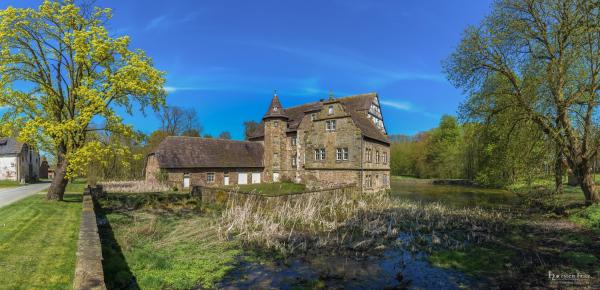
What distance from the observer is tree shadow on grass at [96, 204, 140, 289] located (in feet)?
26.1

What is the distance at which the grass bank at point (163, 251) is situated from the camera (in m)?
8.45

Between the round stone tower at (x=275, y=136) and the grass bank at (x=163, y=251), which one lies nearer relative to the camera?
the grass bank at (x=163, y=251)

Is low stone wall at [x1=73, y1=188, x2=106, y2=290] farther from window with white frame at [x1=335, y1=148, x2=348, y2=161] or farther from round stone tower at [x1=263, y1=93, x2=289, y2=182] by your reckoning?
round stone tower at [x1=263, y1=93, x2=289, y2=182]

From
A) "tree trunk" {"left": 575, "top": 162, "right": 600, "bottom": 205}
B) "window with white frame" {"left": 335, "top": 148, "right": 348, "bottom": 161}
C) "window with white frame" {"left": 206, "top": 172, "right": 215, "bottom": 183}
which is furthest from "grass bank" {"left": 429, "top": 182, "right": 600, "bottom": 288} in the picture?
"window with white frame" {"left": 206, "top": 172, "right": 215, "bottom": 183}

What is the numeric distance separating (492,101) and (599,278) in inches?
535

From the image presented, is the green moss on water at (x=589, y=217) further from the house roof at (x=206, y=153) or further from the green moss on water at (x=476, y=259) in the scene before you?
the house roof at (x=206, y=153)

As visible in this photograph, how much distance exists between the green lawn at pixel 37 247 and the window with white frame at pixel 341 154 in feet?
76.1

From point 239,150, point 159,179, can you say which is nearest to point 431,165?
point 239,150

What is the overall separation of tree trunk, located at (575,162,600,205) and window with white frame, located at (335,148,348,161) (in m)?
18.4

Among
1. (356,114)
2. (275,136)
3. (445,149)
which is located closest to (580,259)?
(356,114)

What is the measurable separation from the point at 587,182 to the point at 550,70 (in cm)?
664

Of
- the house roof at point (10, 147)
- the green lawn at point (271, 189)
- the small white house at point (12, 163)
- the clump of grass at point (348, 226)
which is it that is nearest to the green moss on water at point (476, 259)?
the clump of grass at point (348, 226)

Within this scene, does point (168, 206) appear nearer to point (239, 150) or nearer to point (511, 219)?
point (239, 150)

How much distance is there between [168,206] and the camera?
21625 mm
